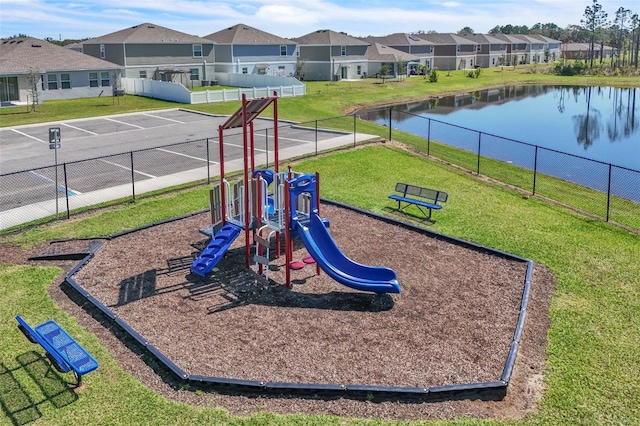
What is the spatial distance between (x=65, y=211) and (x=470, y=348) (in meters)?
13.6

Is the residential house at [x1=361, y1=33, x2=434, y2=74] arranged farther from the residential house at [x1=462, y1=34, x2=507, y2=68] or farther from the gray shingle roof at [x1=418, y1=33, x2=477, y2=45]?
the residential house at [x1=462, y1=34, x2=507, y2=68]

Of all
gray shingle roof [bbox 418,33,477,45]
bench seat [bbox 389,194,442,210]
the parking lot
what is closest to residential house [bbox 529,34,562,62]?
gray shingle roof [bbox 418,33,477,45]

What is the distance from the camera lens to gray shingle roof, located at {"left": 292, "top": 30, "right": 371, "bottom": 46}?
240 feet

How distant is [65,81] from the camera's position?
50062 millimetres

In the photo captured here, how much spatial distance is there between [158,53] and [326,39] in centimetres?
2379

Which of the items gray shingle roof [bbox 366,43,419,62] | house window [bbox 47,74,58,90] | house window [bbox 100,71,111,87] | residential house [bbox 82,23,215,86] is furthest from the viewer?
gray shingle roof [bbox 366,43,419,62]

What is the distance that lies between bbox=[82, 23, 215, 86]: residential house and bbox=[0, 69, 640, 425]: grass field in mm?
36835

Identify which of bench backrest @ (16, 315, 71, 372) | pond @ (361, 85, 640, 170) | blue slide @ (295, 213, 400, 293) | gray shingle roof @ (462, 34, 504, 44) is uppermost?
gray shingle roof @ (462, 34, 504, 44)

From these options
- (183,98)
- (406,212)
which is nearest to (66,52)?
(183,98)

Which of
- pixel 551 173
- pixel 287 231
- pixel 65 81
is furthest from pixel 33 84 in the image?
pixel 287 231

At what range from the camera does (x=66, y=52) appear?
172 ft

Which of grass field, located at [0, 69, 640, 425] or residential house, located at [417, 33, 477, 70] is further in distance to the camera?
residential house, located at [417, 33, 477, 70]

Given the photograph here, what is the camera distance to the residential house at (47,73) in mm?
46781

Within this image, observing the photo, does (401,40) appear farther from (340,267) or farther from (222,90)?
(340,267)
